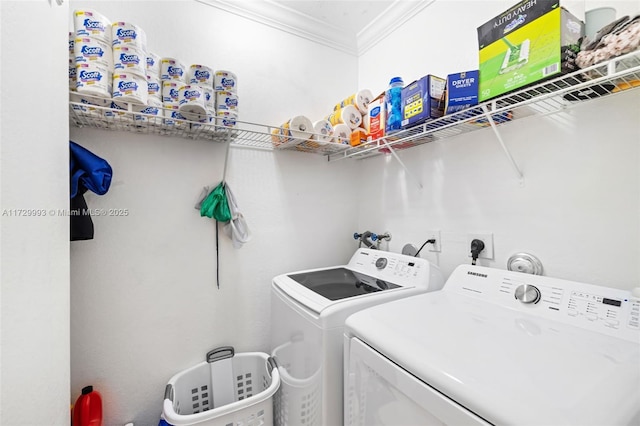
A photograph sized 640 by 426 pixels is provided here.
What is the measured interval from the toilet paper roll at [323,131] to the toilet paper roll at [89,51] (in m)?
1.02

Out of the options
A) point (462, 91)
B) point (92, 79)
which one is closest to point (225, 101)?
point (92, 79)

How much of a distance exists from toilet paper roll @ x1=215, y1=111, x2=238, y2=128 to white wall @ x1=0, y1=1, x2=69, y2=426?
1.92 feet

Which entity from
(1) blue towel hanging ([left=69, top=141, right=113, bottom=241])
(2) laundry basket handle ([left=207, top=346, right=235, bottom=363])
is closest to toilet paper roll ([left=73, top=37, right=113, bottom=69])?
(1) blue towel hanging ([left=69, top=141, right=113, bottom=241])

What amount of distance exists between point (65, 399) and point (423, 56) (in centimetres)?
238

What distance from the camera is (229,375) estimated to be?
1.60m

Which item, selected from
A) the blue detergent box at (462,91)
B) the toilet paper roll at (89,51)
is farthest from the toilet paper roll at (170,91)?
the blue detergent box at (462,91)

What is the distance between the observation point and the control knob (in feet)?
3.17

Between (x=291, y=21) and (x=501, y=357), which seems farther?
(x=291, y=21)

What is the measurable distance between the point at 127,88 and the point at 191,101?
249 mm

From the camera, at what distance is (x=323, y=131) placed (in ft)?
5.44

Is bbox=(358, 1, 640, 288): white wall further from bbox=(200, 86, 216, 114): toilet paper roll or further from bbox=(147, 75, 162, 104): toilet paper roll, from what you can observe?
bbox=(147, 75, 162, 104): toilet paper roll

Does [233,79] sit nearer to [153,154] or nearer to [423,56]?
[153,154]

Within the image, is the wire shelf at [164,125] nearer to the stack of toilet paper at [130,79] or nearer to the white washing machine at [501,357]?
the stack of toilet paper at [130,79]

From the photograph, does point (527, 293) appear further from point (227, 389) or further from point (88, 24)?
point (88, 24)
